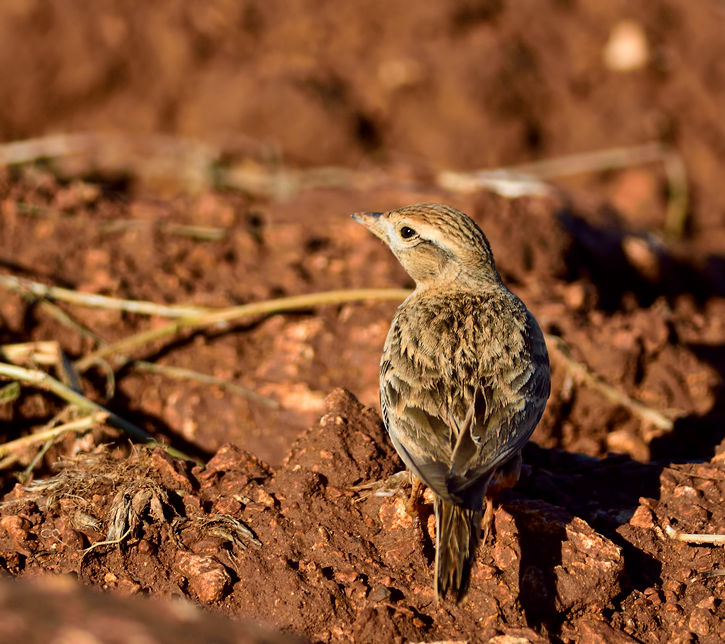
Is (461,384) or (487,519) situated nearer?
(487,519)

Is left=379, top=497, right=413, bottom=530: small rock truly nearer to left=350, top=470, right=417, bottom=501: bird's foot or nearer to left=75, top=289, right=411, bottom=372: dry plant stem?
left=350, top=470, right=417, bottom=501: bird's foot

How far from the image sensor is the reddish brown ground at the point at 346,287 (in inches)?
148

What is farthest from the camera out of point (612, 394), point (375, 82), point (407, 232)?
point (375, 82)

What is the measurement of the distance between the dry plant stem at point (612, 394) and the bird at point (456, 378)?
114 centimetres

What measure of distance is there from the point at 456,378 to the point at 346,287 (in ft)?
9.21

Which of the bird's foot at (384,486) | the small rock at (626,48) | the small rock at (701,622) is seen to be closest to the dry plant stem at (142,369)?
the bird's foot at (384,486)

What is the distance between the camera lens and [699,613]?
12.2 feet

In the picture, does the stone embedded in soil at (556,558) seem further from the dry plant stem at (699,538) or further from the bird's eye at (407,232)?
the bird's eye at (407,232)

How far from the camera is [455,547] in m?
3.45

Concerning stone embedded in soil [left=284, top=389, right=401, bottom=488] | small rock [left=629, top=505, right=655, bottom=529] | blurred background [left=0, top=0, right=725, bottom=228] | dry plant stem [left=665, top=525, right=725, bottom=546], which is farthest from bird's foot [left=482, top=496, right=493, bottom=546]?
blurred background [left=0, top=0, right=725, bottom=228]

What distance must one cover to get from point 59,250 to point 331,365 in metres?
2.47

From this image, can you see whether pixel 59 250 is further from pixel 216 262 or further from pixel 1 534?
pixel 1 534

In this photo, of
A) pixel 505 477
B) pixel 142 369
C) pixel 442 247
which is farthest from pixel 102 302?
pixel 505 477

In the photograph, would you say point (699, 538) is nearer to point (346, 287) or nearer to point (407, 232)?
point (407, 232)
